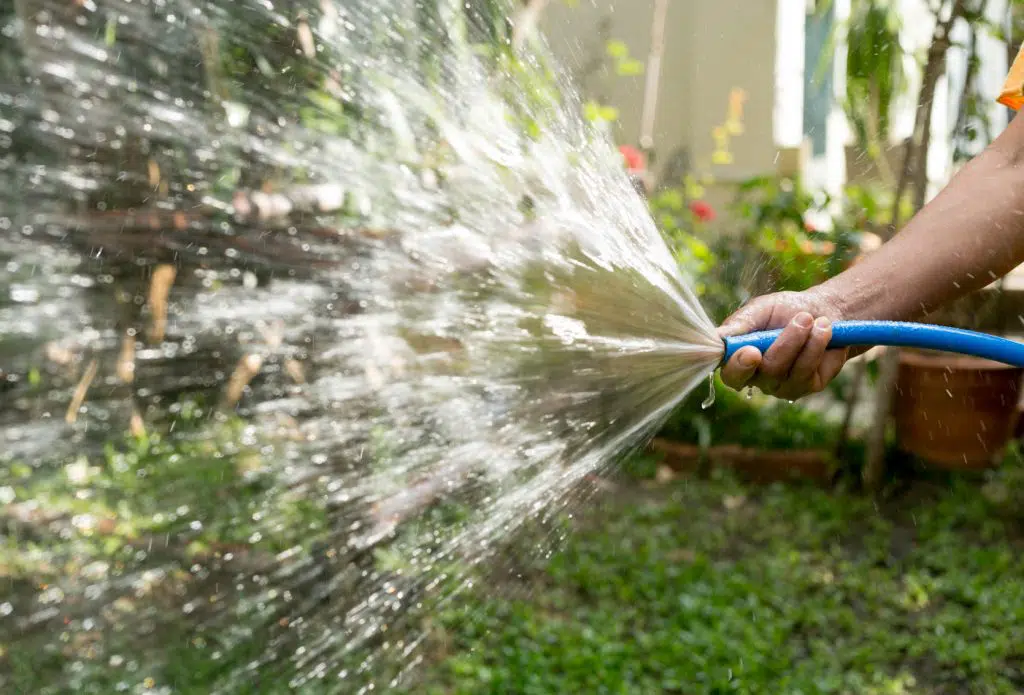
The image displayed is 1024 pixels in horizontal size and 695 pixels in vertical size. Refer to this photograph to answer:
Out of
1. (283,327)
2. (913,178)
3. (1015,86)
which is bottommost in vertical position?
(283,327)

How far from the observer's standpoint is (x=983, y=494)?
165 inches

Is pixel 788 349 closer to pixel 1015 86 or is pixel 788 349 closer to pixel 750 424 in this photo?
pixel 1015 86

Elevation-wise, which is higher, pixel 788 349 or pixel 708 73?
pixel 708 73

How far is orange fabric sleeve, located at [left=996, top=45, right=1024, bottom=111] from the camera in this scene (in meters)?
1.76

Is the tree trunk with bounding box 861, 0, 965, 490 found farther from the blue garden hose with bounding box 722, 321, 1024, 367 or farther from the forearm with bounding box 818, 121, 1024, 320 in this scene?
the blue garden hose with bounding box 722, 321, 1024, 367

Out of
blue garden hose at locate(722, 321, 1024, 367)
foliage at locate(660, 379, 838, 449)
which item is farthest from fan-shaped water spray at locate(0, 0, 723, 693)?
foliage at locate(660, 379, 838, 449)

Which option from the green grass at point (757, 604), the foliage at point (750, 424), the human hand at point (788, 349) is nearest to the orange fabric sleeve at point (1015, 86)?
the human hand at point (788, 349)

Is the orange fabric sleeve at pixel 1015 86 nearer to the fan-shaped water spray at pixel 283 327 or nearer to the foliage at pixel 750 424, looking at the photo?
the fan-shaped water spray at pixel 283 327

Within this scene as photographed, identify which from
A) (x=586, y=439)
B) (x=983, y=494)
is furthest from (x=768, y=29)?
(x=586, y=439)

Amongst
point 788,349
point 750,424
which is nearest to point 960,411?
point 750,424

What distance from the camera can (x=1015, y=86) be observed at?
69.8 inches

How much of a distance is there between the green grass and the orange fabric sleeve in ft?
5.26

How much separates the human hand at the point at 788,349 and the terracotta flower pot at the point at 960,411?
291cm

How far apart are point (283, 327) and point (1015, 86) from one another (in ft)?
7.89
